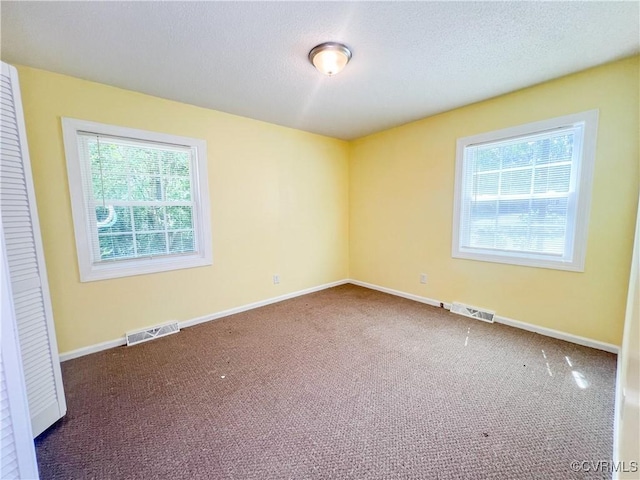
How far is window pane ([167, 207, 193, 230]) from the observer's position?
2828 mm

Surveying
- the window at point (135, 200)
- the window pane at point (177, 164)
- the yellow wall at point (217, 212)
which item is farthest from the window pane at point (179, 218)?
the window pane at point (177, 164)

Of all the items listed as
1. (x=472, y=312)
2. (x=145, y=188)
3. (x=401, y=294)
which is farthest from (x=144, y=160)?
(x=472, y=312)

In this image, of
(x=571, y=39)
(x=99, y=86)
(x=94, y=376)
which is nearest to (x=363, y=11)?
(x=571, y=39)

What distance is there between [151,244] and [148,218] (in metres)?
0.28

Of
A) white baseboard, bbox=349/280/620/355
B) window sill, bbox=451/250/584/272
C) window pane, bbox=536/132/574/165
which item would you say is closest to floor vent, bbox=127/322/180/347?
white baseboard, bbox=349/280/620/355

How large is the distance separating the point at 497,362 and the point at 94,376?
3247mm

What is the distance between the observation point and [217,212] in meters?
3.06

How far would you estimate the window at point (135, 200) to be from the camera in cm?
230

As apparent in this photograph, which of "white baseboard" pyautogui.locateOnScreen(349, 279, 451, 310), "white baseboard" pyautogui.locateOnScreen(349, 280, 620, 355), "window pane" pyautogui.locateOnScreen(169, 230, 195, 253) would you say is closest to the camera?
"white baseboard" pyautogui.locateOnScreen(349, 280, 620, 355)

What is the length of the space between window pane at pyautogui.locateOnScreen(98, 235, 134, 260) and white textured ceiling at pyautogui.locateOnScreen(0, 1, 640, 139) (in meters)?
1.41

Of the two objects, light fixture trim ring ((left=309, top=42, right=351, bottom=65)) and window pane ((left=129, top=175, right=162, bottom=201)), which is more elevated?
light fixture trim ring ((left=309, top=42, right=351, bottom=65))

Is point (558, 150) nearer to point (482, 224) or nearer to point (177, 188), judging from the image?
point (482, 224)

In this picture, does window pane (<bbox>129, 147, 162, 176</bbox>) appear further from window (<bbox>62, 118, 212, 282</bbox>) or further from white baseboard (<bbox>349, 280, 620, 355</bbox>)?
white baseboard (<bbox>349, 280, 620, 355</bbox>)

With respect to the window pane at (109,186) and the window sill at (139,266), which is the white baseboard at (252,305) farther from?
the window pane at (109,186)
